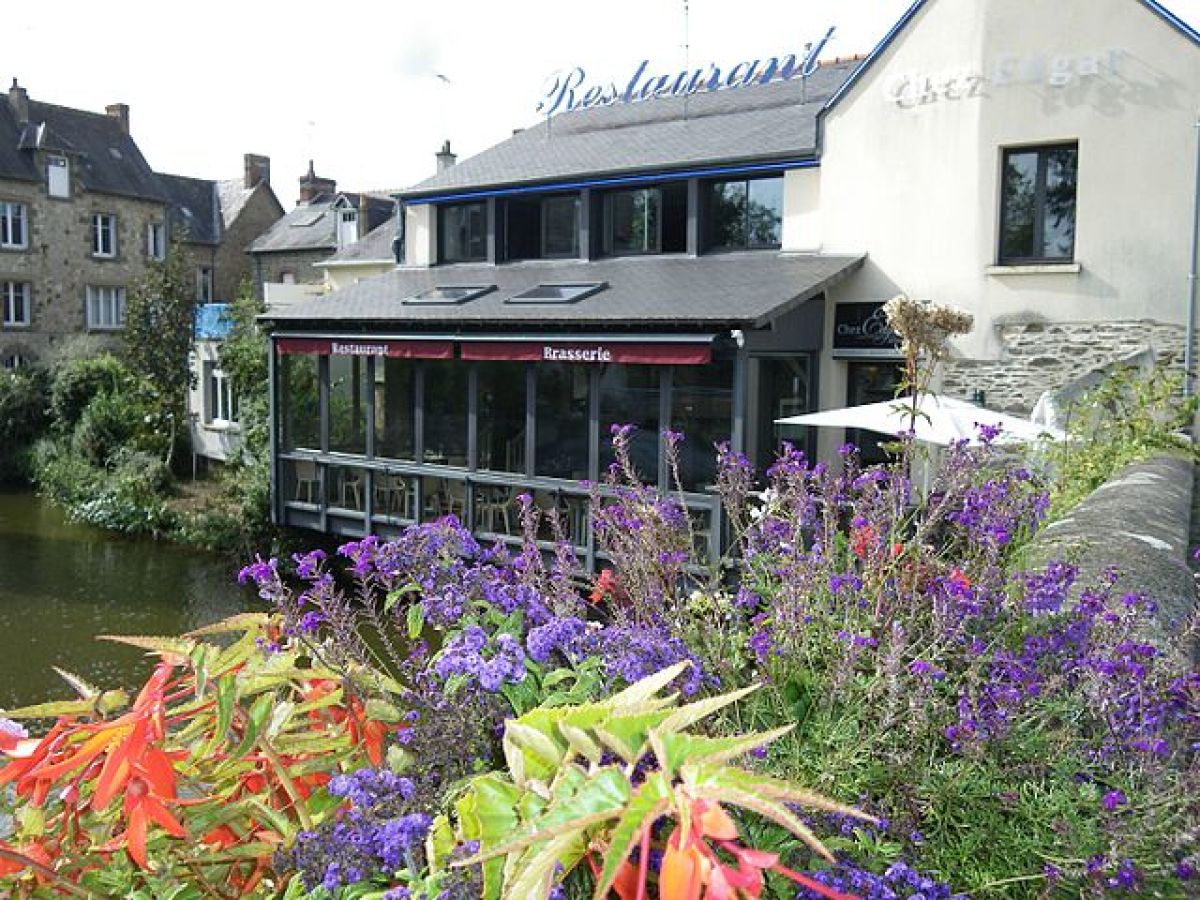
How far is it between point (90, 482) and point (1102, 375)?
21.0 m

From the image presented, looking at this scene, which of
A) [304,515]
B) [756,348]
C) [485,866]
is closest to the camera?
[485,866]

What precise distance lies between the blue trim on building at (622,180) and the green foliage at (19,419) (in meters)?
14.8

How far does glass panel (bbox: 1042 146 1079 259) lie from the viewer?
13.6 meters

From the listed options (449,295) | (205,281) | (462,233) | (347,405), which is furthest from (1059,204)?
(205,281)

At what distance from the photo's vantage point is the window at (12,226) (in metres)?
34.0

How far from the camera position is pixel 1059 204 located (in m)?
13.7

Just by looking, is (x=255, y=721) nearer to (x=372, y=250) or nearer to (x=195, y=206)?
(x=372, y=250)

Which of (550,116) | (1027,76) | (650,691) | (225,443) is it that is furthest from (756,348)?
(225,443)

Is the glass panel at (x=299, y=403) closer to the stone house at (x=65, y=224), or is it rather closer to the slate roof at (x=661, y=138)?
the slate roof at (x=661, y=138)

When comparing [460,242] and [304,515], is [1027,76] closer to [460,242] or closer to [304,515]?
[460,242]

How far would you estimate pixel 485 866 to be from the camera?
1.43m

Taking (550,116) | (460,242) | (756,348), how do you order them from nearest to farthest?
1. (756,348)
2. (460,242)
3. (550,116)

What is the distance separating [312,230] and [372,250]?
8470 mm

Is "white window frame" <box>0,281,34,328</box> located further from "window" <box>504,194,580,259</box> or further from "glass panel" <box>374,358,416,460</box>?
"window" <box>504,194,580,259</box>
